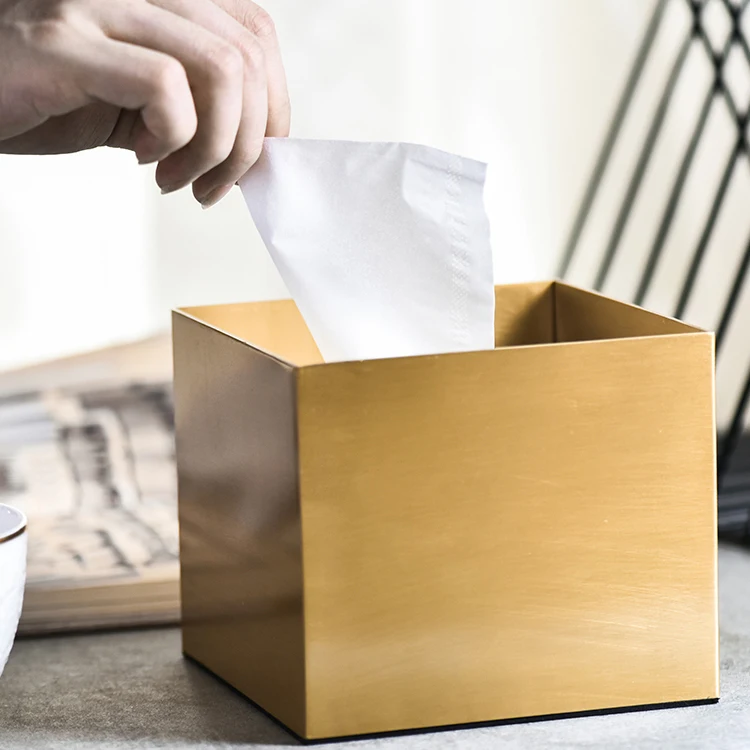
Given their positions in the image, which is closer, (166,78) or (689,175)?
(166,78)

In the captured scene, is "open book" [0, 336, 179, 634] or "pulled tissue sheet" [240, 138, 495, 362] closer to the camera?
"pulled tissue sheet" [240, 138, 495, 362]

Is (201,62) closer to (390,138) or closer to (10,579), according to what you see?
(10,579)

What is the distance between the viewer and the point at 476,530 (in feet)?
1.59

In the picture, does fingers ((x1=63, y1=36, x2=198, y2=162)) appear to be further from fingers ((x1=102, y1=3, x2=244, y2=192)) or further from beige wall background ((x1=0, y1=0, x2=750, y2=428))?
beige wall background ((x1=0, y1=0, x2=750, y2=428))

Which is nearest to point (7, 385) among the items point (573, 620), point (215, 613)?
point (215, 613)

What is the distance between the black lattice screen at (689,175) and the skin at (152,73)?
0.50m

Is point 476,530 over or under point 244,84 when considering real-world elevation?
under

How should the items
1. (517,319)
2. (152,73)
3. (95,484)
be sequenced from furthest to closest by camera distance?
(95,484)
(517,319)
(152,73)

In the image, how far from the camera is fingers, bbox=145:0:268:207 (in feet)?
1.54

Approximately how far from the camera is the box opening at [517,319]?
588 mm

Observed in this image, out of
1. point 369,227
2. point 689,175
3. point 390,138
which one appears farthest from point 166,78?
point 689,175

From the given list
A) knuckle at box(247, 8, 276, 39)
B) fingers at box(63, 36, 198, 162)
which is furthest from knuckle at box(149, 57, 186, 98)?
knuckle at box(247, 8, 276, 39)

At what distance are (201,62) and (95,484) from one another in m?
0.35

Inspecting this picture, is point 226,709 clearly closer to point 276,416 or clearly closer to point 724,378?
point 276,416
